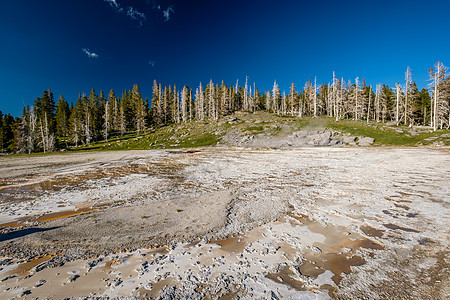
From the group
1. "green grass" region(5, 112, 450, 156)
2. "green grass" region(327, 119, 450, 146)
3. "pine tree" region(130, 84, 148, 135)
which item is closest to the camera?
"green grass" region(327, 119, 450, 146)

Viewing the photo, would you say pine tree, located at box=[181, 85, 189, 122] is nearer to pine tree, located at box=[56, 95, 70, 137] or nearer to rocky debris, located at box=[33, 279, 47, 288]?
pine tree, located at box=[56, 95, 70, 137]

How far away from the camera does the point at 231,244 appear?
4559mm

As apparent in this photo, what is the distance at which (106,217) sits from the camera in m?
6.15

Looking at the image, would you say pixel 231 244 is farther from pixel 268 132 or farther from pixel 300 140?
pixel 268 132

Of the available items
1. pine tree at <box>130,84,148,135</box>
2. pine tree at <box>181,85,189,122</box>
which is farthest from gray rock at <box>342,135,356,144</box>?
pine tree at <box>130,84,148,135</box>

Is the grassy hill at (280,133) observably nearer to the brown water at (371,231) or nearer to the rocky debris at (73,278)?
the brown water at (371,231)

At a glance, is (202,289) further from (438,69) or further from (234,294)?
(438,69)

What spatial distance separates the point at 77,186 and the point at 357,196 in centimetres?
1421

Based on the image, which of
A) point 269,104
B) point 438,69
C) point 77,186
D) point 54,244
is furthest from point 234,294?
point 269,104

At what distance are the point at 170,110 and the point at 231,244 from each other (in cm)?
8274

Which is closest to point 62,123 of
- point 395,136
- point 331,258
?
point 331,258

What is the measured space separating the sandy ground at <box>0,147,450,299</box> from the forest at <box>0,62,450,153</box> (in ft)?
150

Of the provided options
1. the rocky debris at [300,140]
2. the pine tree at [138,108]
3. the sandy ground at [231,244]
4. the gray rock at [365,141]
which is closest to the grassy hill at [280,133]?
the gray rock at [365,141]

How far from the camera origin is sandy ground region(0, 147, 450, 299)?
315 centimetres
